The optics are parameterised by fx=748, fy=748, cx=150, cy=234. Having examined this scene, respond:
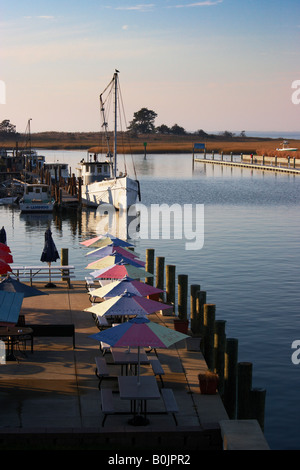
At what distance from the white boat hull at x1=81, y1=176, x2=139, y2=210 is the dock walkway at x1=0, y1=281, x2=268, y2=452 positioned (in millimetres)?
48361

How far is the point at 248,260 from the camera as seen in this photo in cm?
4275

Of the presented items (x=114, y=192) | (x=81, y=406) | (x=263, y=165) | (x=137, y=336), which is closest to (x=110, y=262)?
(x=81, y=406)

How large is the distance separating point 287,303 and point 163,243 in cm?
2005

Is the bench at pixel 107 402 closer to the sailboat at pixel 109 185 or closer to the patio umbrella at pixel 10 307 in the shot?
the patio umbrella at pixel 10 307

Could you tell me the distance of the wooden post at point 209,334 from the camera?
2231 centimetres

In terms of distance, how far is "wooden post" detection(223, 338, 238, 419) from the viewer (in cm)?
1897

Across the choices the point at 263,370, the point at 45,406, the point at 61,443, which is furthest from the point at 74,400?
the point at 263,370

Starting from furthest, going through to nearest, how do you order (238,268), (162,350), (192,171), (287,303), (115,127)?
(192,171)
(115,127)
(238,268)
(287,303)
(162,350)

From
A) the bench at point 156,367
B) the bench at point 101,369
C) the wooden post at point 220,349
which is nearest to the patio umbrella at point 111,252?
the wooden post at point 220,349

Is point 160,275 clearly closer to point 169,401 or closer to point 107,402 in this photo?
point 169,401

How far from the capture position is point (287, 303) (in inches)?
1265

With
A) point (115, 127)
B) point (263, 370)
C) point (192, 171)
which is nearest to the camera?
point (263, 370)

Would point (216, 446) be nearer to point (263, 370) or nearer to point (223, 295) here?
point (263, 370)

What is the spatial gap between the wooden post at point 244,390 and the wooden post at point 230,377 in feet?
4.99
